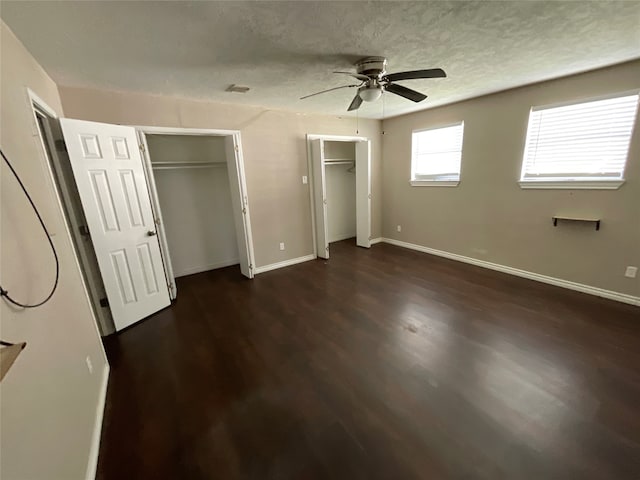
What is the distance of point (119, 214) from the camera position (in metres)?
2.75

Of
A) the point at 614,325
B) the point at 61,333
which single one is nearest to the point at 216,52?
the point at 61,333

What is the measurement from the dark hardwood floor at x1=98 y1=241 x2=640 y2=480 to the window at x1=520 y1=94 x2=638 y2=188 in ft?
4.53

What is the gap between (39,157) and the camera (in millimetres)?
1773

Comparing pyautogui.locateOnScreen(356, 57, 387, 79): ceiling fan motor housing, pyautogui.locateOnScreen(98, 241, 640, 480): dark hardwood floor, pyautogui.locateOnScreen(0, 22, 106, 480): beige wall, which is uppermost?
pyautogui.locateOnScreen(356, 57, 387, 79): ceiling fan motor housing

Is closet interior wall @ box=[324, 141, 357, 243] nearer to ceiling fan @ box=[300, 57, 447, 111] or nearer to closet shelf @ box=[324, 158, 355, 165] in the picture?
closet shelf @ box=[324, 158, 355, 165]

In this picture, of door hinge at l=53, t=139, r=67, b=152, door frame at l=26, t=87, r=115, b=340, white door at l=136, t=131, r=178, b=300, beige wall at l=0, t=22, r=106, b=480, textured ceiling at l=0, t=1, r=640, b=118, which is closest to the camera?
beige wall at l=0, t=22, r=106, b=480

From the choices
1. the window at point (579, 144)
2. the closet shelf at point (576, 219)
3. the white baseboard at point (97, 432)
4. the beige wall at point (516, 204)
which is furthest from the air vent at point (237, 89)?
the closet shelf at point (576, 219)

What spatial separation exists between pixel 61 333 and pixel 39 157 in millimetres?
1181

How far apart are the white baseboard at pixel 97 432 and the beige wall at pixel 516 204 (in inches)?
188

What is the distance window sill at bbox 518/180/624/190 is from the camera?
2.91 m

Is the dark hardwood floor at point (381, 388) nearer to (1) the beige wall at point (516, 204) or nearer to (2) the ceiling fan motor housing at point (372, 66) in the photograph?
(1) the beige wall at point (516, 204)

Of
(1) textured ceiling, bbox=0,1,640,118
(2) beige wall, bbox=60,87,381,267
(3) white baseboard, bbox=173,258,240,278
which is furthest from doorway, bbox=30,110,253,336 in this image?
(3) white baseboard, bbox=173,258,240,278

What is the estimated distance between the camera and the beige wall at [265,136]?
9.78 feet

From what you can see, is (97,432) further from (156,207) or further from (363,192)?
(363,192)
